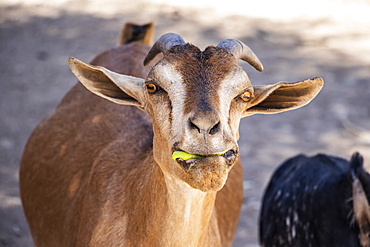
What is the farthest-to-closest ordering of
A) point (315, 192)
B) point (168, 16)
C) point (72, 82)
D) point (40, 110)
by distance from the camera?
1. point (168, 16)
2. point (72, 82)
3. point (40, 110)
4. point (315, 192)

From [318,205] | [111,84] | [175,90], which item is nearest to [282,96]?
Answer: [175,90]

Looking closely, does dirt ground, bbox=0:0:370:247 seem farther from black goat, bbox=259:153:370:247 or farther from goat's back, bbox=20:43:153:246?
goat's back, bbox=20:43:153:246

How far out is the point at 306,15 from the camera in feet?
32.3

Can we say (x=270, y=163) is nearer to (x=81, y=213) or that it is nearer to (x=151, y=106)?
(x=81, y=213)

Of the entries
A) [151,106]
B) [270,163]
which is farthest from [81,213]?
[270,163]

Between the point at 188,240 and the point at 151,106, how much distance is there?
751 mm

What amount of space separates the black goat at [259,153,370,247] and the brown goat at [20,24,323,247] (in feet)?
1.36

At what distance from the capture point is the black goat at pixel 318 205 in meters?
3.92

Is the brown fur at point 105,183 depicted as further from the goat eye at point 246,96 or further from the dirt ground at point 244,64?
the dirt ground at point 244,64

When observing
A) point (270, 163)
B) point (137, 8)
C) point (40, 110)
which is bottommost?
point (270, 163)

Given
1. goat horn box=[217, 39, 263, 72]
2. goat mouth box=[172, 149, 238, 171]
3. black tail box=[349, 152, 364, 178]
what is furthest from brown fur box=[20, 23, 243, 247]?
black tail box=[349, 152, 364, 178]

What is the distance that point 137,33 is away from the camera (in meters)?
5.46

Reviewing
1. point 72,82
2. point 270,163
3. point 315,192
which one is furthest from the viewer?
point 72,82

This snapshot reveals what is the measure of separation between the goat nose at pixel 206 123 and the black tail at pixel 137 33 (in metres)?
2.95
